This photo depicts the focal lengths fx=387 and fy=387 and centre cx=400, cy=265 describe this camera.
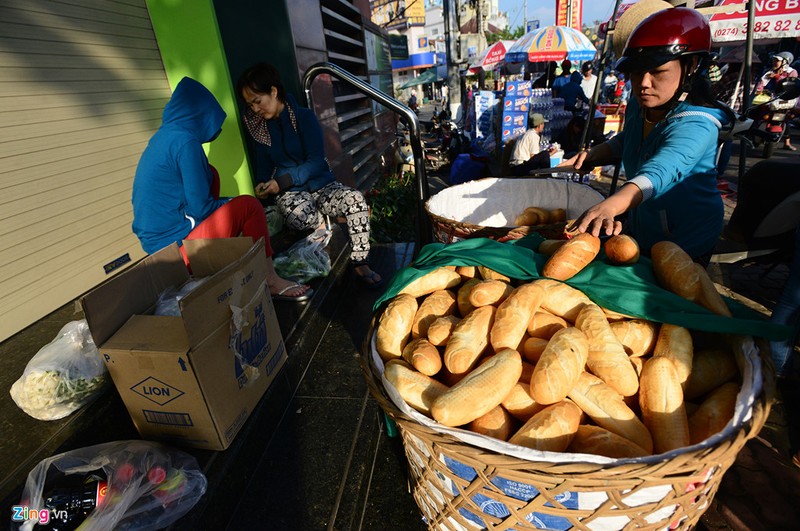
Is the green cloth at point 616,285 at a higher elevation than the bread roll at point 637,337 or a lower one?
higher

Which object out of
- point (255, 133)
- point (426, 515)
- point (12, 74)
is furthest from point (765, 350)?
point (12, 74)

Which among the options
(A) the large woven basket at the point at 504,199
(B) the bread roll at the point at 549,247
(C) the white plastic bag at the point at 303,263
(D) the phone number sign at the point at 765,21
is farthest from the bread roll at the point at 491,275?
(D) the phone number sign at the point at 765,21

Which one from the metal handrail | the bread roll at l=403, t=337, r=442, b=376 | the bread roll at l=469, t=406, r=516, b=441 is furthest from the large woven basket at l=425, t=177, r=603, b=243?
the bread roll at l=469, t=406, r=516, b=441

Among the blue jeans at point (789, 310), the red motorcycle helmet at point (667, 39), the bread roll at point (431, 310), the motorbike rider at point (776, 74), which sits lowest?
the blue jeans at point (789, 310)

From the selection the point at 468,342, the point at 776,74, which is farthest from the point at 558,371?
the point at 776,74

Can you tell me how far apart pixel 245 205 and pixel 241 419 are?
63.1 inches

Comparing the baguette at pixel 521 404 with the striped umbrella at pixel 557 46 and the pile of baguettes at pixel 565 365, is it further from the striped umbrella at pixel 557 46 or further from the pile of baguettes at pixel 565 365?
the striped umbrella at pixel 557 46

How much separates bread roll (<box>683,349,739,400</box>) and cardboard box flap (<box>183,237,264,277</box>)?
218cm

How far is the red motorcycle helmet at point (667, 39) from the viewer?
166 centimetres

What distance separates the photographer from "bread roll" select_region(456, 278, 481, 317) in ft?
5.19

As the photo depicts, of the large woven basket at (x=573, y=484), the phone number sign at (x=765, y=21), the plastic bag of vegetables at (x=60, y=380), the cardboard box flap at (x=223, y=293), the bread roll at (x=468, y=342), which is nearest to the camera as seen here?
the large woven basket at (x=573, y=484)

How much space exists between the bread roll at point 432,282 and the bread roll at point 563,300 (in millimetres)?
386

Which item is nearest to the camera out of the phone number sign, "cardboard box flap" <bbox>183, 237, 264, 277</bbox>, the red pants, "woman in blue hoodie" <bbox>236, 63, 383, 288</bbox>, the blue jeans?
"cardboard box flap" <bbox>183, 237, 264, 277</bbox>

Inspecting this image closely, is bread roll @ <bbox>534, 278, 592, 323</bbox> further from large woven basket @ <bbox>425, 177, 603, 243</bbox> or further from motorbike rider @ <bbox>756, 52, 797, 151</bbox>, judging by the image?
motorbike rider @ <bbox>756, 52, 797, 151</bbox>
